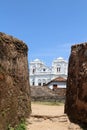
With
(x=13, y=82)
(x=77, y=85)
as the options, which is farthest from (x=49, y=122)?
(x=13, y=82)

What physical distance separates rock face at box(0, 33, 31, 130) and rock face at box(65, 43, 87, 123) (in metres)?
1.53

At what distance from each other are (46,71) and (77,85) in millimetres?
61365

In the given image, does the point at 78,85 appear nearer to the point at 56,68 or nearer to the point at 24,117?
the point at 24,117

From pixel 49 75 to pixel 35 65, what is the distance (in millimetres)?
4300

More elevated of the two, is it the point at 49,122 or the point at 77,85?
the point at 77,85

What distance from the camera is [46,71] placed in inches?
2879

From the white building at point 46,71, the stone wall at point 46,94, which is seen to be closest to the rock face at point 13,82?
the stone wall at point 46,94

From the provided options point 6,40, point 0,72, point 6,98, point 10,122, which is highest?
point 6,40

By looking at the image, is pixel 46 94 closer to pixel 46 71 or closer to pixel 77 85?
pixel 77 85

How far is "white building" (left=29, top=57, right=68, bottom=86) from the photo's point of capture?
72375 mm

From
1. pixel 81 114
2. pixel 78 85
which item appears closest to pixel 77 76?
pixel 78 85

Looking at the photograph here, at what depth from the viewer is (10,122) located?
9500 millimetres

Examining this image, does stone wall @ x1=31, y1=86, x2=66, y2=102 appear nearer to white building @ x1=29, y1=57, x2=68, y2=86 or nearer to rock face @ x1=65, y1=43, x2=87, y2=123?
rock face @ x1=65, y1=43, x2=87, y2=123

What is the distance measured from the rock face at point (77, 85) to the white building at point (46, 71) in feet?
194
